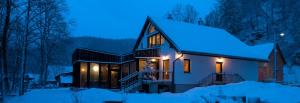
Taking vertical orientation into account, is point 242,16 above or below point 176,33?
above

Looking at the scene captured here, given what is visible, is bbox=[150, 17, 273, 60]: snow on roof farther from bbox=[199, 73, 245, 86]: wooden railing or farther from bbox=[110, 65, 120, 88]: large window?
bbox=[110, 65, 120, 88]: large window

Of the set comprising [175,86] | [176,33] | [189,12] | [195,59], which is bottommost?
[175,86]

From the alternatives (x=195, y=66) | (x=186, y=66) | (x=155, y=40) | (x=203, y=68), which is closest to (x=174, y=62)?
(x=186, y=66)

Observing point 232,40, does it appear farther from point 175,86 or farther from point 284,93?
point 284,93

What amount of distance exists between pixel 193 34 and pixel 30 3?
1501 centimetres

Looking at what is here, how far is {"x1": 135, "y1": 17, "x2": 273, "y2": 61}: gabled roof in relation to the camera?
33.2 meters

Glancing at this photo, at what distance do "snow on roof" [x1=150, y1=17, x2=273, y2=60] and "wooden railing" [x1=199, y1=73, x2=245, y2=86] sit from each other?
1.79 metres

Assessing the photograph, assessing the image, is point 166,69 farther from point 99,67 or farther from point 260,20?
point 260,20

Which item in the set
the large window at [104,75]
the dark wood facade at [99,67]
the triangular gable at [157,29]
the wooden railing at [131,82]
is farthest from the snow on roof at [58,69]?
the wooden railing at [131,82]

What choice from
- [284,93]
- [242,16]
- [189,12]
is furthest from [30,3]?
[242,16]

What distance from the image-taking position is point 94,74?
38094 millimetres

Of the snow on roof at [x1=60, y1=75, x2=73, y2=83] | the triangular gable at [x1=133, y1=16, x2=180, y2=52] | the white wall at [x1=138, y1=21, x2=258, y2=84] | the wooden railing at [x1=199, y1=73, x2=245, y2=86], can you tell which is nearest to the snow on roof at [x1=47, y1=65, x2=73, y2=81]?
the snow on roof at [x1=60, y1=75, x2=73, y2=83]

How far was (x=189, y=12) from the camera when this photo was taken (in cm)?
7931

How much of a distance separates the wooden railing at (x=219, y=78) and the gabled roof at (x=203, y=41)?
1695mm
